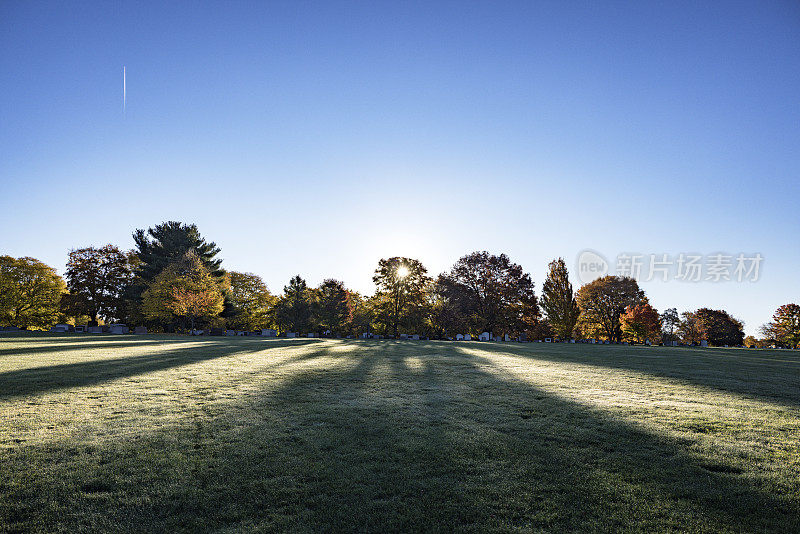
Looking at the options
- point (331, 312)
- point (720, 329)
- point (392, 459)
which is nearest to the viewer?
point (392, 459)

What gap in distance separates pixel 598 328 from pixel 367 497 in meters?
67.7

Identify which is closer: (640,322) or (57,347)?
(57,347)

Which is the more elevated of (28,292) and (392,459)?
(28,292)

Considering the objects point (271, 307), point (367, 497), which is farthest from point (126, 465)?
point (271, 307)

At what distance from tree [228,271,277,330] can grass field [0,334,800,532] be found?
5530 centimetres

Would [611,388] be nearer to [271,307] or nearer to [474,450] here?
[474,450]

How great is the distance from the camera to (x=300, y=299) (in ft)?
151

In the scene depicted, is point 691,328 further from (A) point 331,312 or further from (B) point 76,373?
(B) point 76,373

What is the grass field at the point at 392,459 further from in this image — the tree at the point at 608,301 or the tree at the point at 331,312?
the tree at the point at 608,301

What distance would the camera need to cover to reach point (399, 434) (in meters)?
4.89

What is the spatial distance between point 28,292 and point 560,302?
232ft

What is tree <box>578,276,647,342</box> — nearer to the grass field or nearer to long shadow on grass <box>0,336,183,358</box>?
the grass field

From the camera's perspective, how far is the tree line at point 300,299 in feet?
141

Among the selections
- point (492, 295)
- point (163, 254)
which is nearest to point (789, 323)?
point (492, 295)
